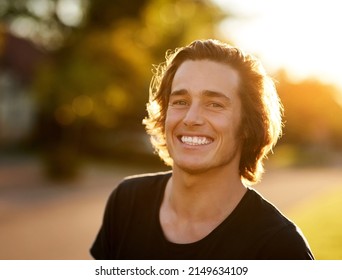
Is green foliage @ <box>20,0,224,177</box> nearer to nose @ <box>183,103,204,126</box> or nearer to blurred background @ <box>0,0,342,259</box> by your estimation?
blurred background @ <box>0,0,342,259</box>

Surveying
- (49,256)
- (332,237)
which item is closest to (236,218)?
(49,256)

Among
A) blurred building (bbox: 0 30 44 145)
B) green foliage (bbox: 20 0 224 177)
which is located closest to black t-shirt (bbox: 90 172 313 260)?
green foliage (bbox: 20 0 224 177)

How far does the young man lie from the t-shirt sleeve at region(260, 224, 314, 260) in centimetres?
8

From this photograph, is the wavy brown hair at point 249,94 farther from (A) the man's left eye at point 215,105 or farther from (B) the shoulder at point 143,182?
(B) the shoulder at point 143,182

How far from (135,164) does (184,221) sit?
15986 mm

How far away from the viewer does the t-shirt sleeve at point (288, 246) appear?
7.00ft

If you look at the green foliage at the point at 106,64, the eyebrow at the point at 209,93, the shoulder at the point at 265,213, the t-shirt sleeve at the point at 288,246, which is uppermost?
the green foliage at the point at 106,64

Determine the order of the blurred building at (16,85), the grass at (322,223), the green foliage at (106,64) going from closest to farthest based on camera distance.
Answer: the grass at (322,223) < the green foliage at (106,64) < the blurred building at (16,85)

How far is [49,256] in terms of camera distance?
20.3 ft

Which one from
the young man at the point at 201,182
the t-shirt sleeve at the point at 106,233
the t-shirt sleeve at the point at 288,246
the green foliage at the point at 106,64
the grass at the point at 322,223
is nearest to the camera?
the t-shirt sleeve at the point at 288,246

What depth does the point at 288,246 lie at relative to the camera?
84.0 inches

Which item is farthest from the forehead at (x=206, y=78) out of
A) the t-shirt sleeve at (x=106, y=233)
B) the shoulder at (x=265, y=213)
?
the t-shirt sleeve at (x=106, y=233)
